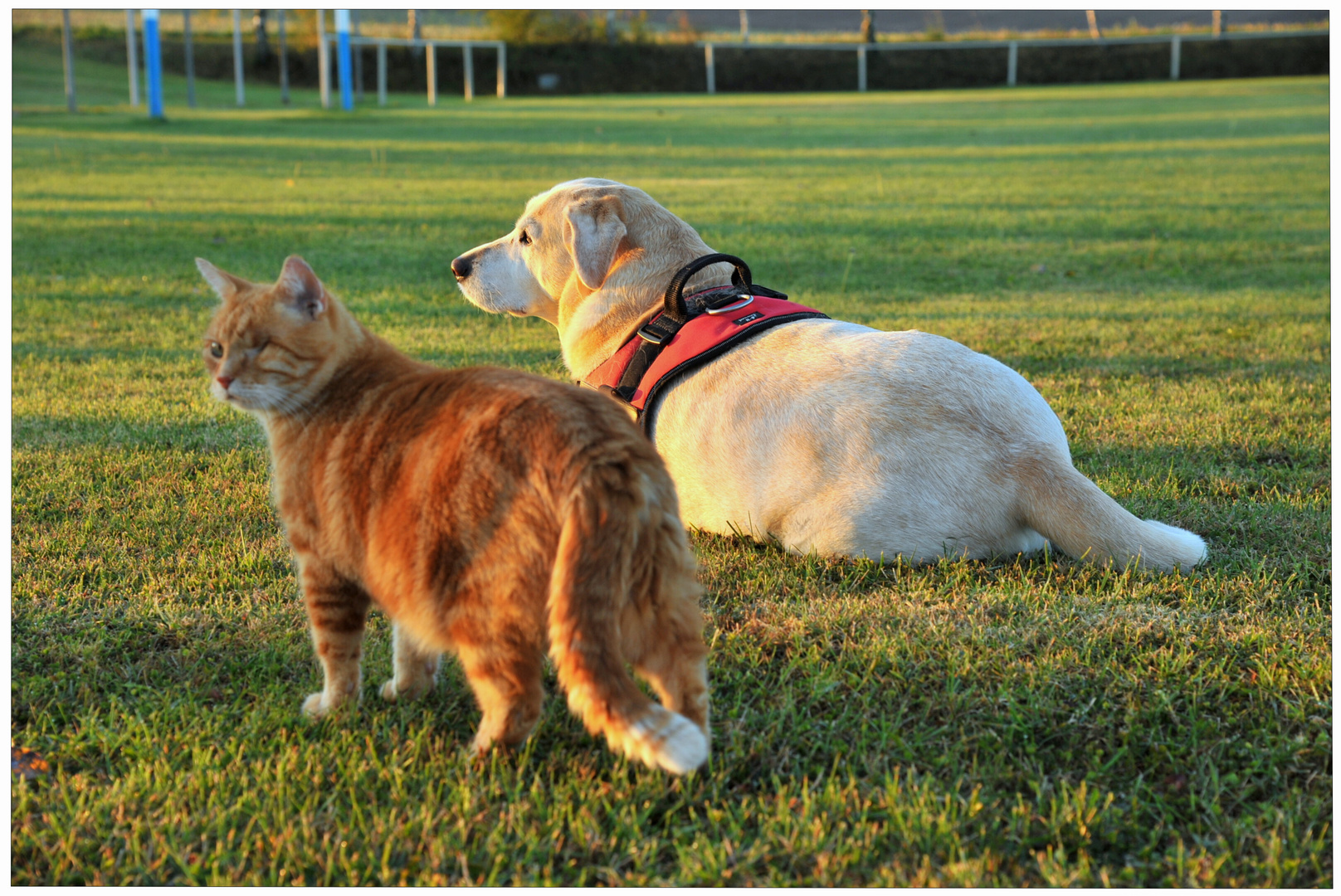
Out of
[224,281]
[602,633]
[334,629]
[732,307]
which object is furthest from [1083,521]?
[224,281]

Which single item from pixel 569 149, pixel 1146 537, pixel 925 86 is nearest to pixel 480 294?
pixel 1146 537

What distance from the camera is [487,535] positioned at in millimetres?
2205

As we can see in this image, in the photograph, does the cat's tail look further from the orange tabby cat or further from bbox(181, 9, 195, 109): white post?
bbox(181, 9, 195, 109): white post

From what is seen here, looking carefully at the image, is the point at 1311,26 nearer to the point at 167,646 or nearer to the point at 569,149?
the point at 569,149

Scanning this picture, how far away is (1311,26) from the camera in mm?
46844

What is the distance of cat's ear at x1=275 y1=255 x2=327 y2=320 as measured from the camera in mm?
2758

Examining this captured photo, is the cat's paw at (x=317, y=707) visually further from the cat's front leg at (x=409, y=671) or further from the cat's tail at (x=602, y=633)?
the cat's tail at (x=602, y=633)

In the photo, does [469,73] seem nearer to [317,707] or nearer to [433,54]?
[433,54]

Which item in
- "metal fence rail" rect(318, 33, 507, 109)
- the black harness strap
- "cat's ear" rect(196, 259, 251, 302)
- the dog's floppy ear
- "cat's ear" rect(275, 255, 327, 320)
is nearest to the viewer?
"cat's ear" rect(275, 255, 327, 320)

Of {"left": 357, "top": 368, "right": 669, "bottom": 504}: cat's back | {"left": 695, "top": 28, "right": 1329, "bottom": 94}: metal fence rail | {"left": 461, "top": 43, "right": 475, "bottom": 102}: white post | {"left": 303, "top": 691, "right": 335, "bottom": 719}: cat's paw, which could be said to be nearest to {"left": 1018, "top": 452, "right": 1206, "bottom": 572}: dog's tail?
{"left": 357, "top": 368, "right": 669, "bottom": 504}: cat's back

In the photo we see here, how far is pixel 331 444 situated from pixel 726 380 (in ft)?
5.01

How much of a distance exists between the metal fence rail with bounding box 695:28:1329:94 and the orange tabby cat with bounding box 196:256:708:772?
4842cm

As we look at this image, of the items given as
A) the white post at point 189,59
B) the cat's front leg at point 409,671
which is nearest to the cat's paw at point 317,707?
the cat's front leg at point 409,671

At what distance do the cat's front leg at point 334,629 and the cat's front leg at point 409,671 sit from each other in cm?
10
